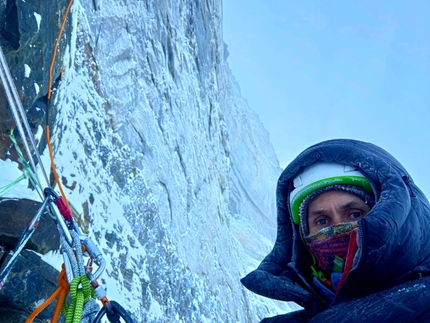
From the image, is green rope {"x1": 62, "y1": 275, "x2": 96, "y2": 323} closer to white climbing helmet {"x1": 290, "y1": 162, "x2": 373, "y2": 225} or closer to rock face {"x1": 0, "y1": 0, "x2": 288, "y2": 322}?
white climbing helmet {"x1": 290, "y1": 162, "x2": 373, "y2": 225}

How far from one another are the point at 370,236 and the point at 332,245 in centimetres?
39

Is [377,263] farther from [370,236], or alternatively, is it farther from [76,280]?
[76,280]

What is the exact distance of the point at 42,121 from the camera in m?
4.21

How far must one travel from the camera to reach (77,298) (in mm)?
1623

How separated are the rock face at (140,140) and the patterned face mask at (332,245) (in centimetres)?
220

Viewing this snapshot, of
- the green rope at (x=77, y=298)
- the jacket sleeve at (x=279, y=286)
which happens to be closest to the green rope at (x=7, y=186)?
the green rope at (x=77, y=298)

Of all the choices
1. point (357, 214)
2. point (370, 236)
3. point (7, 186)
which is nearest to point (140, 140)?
point (7, 186)

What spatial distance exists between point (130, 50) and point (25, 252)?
19.7 ft

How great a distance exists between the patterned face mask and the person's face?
2.4 inches

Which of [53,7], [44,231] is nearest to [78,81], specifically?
[53,7]

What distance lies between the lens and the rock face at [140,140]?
456cm

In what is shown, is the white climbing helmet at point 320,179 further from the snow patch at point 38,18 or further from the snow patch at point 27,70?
the snow patch at point 38,18

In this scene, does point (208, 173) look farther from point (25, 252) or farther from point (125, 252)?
point (25, 252)

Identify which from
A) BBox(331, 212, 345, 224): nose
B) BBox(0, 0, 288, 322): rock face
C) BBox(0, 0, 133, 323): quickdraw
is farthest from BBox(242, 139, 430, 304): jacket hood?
BBox(0, 0, 288, 322): rock face
